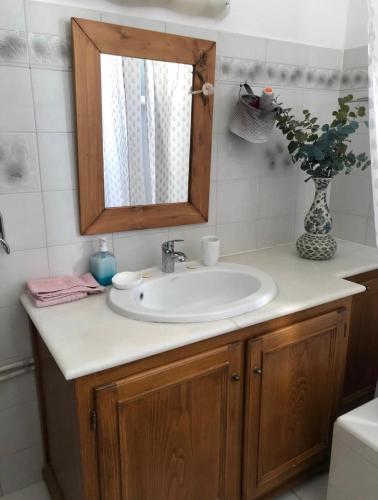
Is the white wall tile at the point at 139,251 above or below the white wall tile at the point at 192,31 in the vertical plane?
below

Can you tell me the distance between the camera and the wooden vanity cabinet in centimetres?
106

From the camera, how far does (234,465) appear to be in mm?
1353

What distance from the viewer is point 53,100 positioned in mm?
1297

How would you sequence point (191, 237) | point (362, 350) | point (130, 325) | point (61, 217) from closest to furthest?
point (130, 325) → point (61, 217) → point (191, 237) → point (362, 350)

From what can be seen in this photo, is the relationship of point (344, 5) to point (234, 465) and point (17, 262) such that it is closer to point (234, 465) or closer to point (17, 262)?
point (17, 262)

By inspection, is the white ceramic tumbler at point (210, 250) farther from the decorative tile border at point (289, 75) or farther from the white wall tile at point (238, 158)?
the decorative tile border at point (289, 75)

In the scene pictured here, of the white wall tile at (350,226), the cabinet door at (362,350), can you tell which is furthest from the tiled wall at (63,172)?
the cabinet door at (362,350)

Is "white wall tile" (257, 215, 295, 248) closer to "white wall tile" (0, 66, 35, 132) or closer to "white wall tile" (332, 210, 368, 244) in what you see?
"white wall tile" (332, 210, 368, 244)

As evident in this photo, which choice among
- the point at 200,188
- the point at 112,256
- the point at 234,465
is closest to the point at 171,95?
the point at 200,188

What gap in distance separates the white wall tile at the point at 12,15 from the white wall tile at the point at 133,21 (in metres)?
0.26

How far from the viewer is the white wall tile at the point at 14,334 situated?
1.39 metres

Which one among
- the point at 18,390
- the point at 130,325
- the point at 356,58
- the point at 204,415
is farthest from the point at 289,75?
the point at 18,390

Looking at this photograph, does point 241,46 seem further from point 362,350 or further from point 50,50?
point 362,350

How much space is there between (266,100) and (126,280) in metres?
0.90
